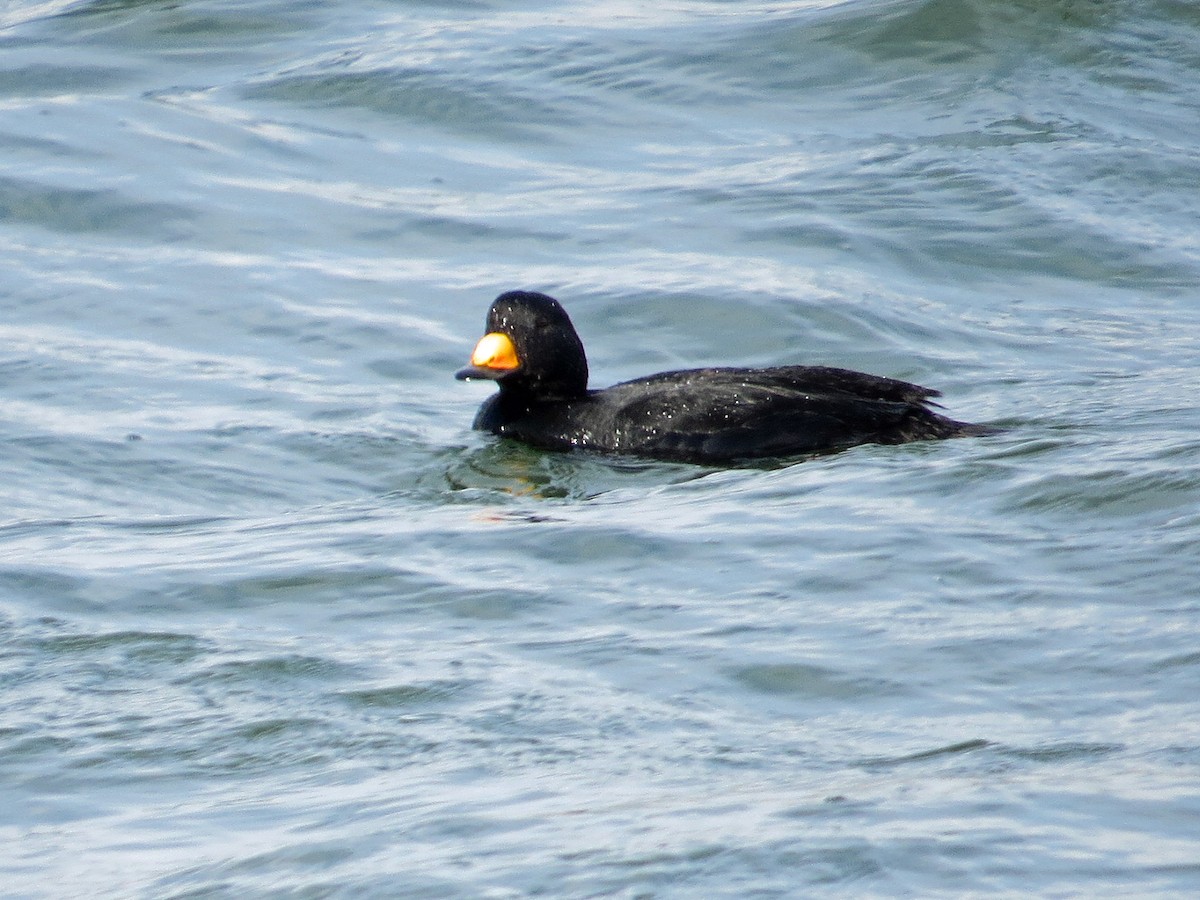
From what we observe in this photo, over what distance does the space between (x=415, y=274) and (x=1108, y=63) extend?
252 inches

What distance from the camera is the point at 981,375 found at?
995cm

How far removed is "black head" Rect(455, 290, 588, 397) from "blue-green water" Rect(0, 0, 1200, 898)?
0.51m

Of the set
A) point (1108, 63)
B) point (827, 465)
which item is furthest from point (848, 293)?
point (1108, 63)

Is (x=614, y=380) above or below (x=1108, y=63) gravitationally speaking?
below

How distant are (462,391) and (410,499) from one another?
216 cm

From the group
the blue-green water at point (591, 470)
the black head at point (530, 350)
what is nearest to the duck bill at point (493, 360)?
the black head at point (530, 350)

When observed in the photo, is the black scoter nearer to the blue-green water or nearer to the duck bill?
the duck bill

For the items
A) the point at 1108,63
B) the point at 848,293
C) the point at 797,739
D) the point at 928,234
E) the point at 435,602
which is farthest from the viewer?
the point at 1108,63

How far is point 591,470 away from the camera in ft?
28.2

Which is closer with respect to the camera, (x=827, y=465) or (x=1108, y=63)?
(x=827, y=465)

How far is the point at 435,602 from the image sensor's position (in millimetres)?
6363

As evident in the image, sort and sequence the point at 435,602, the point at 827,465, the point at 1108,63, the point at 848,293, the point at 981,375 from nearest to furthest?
the point at 435,602, the point at 827,465, the point at 981,375, the point at 848,293, the point at 1108,63

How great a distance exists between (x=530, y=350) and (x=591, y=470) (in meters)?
0.83

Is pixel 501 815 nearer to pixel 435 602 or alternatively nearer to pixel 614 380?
pixel 435 602
